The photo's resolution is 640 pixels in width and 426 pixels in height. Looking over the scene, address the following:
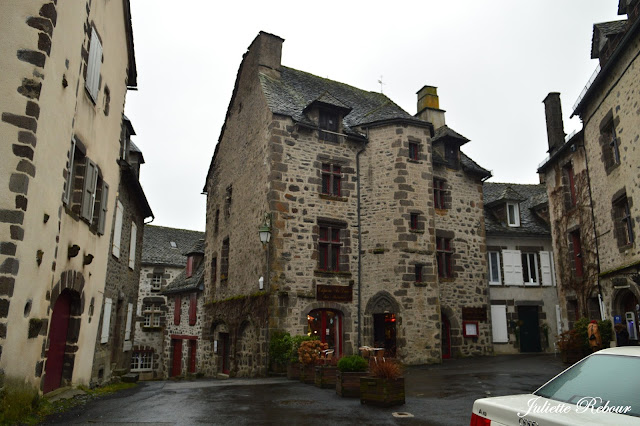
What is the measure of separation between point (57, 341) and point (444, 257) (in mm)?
15000

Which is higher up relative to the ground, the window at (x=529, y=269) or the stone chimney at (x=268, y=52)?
the stone chimney at (x=268, y=52)

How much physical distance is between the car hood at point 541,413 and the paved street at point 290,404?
395 centimetres

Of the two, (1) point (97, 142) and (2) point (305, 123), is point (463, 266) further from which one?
(1) point (97, 142)

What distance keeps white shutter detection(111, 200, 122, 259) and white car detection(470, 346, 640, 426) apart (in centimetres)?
1212

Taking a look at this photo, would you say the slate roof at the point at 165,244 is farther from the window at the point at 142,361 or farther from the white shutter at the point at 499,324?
the white shutter at the point at 499,324

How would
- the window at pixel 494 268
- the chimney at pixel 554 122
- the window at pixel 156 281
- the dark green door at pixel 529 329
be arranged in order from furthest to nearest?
the window at pixel 156 281, the chimney at pixel 554 122, the window at pixel 494 268, the dark green door at pixel 529 329

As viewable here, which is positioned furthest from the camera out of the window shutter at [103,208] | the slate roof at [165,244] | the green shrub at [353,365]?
the slate roof at [165,244]

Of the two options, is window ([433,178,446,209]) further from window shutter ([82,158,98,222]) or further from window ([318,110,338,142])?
window shutter ([82,158,98,222])

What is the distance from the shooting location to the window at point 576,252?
19203 millimetres

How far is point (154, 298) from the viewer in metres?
33.3

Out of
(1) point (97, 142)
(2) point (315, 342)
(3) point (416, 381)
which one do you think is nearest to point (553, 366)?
(3) point (416, 381)

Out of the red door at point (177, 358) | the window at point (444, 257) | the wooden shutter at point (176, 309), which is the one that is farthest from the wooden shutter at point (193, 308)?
the window at point (444, 257)

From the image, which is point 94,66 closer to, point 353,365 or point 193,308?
point 353,365
